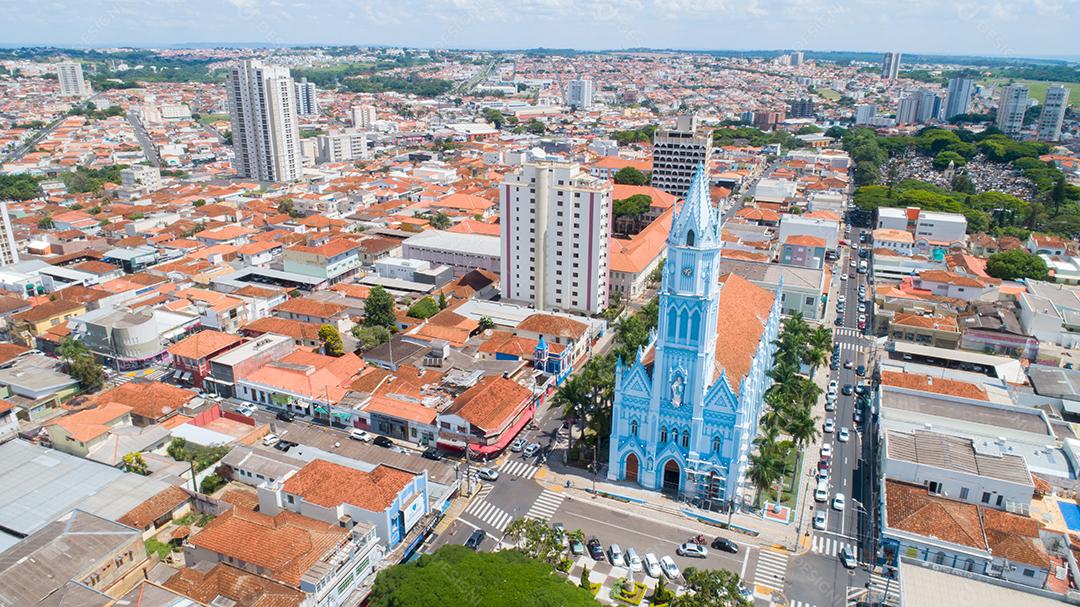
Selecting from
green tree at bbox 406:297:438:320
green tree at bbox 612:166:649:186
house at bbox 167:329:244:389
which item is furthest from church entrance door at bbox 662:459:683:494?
green tree at bbox 612:166:649:186

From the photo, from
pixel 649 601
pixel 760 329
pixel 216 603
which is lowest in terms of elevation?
pixel 649 601

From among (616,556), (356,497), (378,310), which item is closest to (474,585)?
(616,556)

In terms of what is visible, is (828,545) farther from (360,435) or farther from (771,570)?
(360,435)

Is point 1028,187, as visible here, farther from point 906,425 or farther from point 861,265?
point 906,425

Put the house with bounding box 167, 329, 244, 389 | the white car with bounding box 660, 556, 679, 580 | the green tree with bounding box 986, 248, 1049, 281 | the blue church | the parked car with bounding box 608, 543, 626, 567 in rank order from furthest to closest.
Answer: the green tree with bounding box 986, 248, 1049, 281 < the house with bounding box 167, 329, 244, 389 < the blue church < the parked car with bounding box 608, 543, 626, 567 < the white car with bounding box 660, 556, 679, 580

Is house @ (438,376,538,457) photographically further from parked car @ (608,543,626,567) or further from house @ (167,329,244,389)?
Result: house @ (167,329,244,389)

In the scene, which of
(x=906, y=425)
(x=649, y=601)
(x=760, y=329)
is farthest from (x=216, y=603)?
(x=906, y=425)
